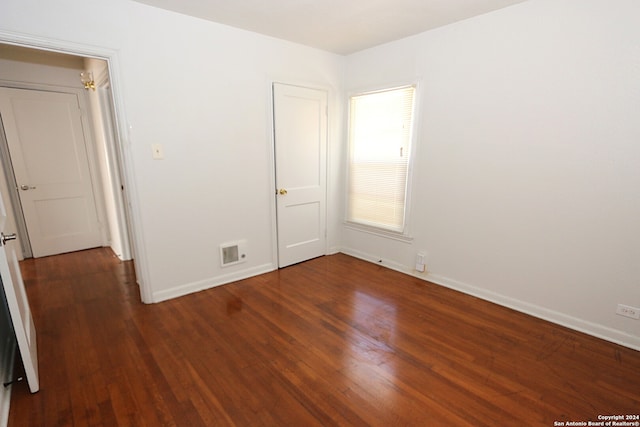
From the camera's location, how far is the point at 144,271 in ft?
8.91

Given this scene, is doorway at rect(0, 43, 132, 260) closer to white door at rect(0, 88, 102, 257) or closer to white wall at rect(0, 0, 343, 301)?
white door at rect(0, 88, 102, 257)

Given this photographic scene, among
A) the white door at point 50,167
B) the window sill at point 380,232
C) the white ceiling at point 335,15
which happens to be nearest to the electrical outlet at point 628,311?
the window sill at point 380,232

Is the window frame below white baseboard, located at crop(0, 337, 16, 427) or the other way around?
the other way around

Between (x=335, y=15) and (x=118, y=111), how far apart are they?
1.97 m

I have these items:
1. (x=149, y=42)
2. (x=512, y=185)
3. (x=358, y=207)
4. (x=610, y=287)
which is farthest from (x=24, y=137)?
(x=610, y=287)

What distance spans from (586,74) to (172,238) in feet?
11.8

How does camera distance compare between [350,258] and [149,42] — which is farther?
[350,258]

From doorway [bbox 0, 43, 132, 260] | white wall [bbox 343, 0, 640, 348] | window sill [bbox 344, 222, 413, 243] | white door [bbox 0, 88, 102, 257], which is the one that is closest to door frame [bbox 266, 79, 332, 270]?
window sill [bbox 344, 222, 413, 243]

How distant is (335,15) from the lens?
255cm

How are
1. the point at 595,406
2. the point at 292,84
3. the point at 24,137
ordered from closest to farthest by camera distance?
the point at 595,406 < the point at 292,84 < the point at 24,137

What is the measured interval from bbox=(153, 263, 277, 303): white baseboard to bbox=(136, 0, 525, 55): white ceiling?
246 cm

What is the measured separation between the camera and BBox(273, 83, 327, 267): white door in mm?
3357

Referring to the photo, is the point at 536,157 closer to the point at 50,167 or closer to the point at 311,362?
the point at 311,362

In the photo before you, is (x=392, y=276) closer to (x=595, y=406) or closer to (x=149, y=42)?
(x=595, y=406)
